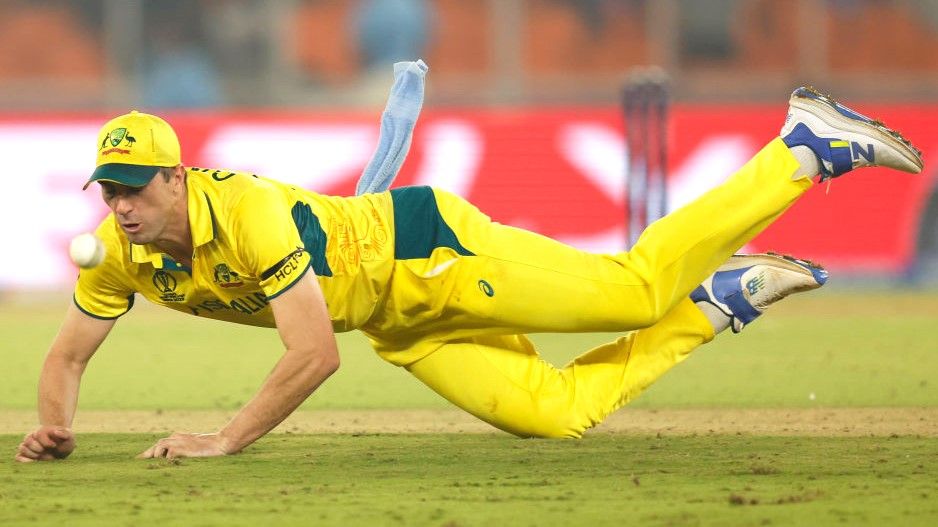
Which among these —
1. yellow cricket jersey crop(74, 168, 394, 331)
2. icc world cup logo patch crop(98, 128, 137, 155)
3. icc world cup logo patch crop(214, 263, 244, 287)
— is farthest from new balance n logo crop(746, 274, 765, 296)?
icc world cup logo patch crop(98, 128, 137, 155)

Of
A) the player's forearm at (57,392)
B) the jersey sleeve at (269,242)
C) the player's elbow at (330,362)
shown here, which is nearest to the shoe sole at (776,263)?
the player's elbow at (330,362)

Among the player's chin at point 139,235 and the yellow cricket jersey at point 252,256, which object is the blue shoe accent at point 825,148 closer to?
the yellow cricket jersey at point 252,256

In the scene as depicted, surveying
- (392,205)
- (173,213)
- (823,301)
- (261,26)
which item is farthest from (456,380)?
(261,26)

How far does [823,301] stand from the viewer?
14.7m

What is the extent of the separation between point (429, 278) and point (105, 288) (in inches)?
47.1

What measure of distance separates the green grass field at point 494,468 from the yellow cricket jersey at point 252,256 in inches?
23.4

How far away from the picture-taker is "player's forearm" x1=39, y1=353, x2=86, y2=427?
5555 mm

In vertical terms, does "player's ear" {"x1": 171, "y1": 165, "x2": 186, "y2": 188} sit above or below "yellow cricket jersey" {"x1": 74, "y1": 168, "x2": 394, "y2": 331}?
above

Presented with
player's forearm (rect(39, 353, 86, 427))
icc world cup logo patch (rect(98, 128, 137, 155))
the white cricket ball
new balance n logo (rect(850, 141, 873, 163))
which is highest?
icc world cup logo patch (rect(98, 128, 137, 155))

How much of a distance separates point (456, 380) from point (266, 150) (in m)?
9.61

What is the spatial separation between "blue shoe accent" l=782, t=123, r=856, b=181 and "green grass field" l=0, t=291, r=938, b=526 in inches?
43.1

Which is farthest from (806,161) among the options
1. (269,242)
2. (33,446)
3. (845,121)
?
(33,446)

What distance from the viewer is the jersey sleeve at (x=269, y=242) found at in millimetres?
5062

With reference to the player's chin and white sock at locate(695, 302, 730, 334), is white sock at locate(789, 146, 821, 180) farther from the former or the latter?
the player's chin
